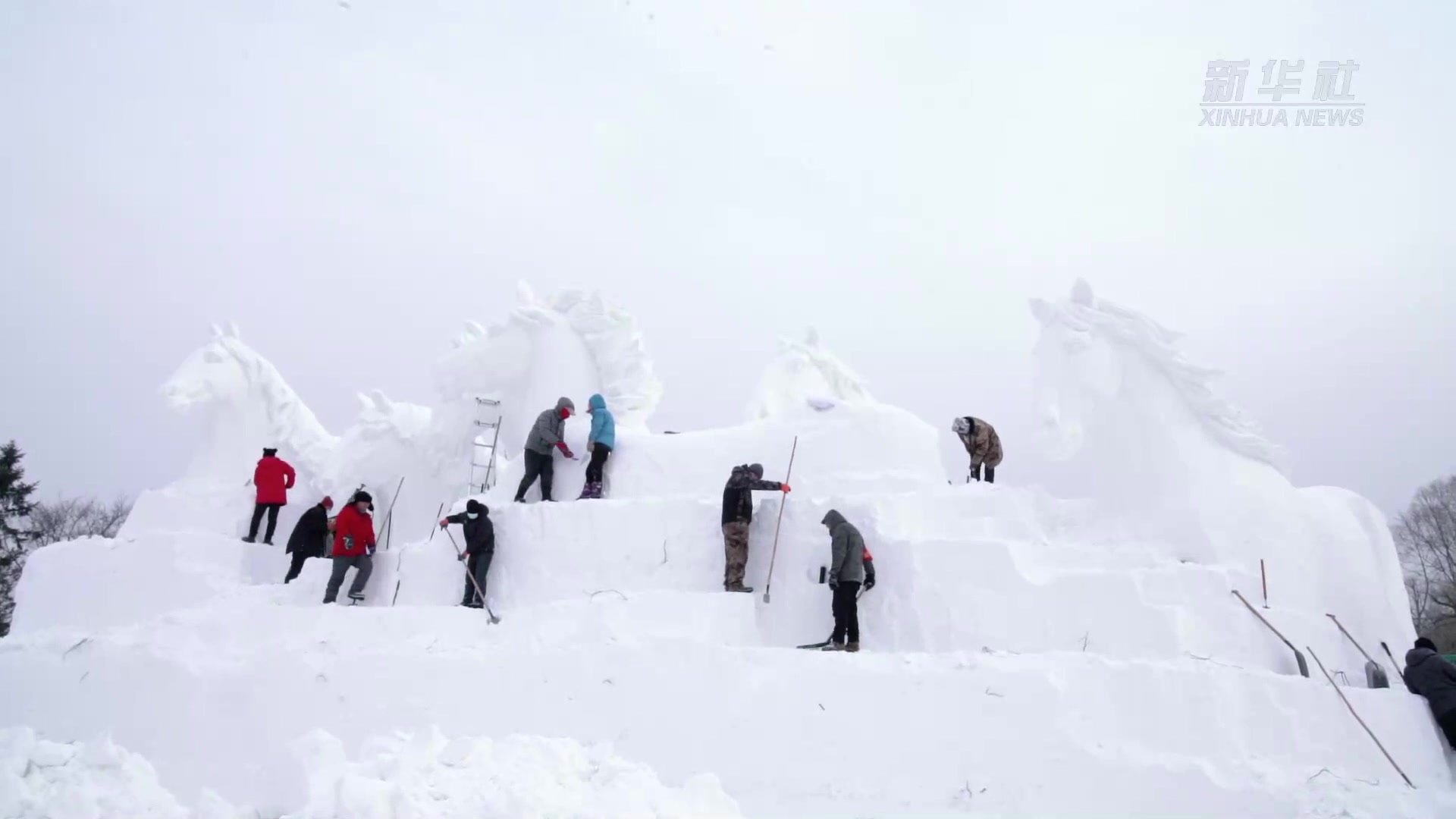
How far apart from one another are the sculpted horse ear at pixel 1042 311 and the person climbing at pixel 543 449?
558 centimetres

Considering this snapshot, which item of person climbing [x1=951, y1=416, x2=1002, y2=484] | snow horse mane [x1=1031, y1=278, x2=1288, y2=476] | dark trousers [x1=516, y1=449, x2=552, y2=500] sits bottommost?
dark trousers [x1=516, y1=449, x2=552, y2=500]

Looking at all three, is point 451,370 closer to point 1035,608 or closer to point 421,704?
point 421,704

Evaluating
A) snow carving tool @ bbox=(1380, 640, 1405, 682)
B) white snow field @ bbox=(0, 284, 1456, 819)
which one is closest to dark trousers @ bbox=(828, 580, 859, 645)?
white snow field @ bbox=(0, 284, 1456, 819)

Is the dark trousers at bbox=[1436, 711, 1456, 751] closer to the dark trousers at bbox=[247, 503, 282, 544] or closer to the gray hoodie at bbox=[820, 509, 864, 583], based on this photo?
the gray hoodie at bbox=[820, 509, 864, 583]

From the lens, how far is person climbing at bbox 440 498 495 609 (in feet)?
31.2

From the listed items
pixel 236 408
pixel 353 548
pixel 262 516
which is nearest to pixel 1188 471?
pixel 353 548

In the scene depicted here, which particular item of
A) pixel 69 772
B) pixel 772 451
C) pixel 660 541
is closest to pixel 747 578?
pixel 660 541

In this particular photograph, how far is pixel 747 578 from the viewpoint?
30.5ft

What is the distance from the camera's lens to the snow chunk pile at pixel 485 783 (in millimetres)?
5227

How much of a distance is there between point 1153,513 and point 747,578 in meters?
4.11

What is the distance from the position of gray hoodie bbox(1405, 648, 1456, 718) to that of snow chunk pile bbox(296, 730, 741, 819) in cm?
577

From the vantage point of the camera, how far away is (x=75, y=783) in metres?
5.74

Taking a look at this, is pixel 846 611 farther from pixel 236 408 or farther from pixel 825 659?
pixel 236 408

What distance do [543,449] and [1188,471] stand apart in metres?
7.01
